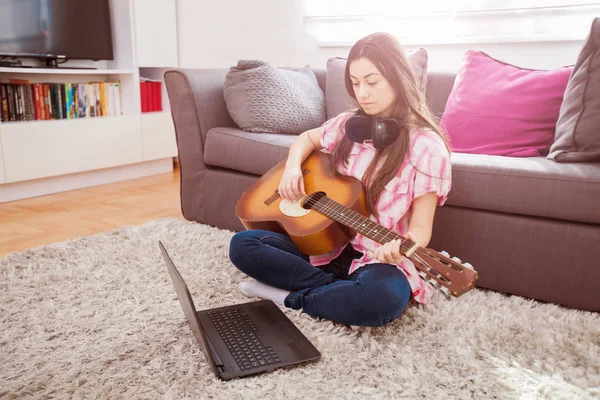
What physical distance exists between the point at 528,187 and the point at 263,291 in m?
0.79

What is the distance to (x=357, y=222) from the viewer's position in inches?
45.1

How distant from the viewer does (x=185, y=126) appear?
203 cm

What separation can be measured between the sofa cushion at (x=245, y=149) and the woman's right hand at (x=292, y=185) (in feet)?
1.29

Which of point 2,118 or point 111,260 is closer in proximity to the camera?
point 111,260

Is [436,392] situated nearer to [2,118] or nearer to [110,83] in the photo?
[2,118]

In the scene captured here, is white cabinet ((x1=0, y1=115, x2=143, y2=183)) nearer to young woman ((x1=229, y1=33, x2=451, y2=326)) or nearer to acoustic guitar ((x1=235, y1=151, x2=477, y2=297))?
acoustic guitar ((x1=235, y1=151, x2=477, y2=297))

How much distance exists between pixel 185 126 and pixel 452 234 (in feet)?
3.74

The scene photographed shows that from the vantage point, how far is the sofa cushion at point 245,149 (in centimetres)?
181

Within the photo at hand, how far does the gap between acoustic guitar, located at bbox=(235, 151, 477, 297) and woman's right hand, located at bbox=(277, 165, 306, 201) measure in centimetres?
2

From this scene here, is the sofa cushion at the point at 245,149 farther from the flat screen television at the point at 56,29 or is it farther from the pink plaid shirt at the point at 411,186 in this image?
the flat screen television at the point at 56,29

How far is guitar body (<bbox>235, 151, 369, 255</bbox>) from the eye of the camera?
124 centimetres

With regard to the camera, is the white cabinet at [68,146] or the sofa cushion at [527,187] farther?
the white cabinet at [68,146]

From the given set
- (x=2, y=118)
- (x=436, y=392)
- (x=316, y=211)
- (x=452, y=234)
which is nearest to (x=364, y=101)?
(x=316, y=211)

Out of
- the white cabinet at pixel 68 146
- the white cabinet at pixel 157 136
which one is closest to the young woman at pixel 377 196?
the white cabinet at pixel 68 146
